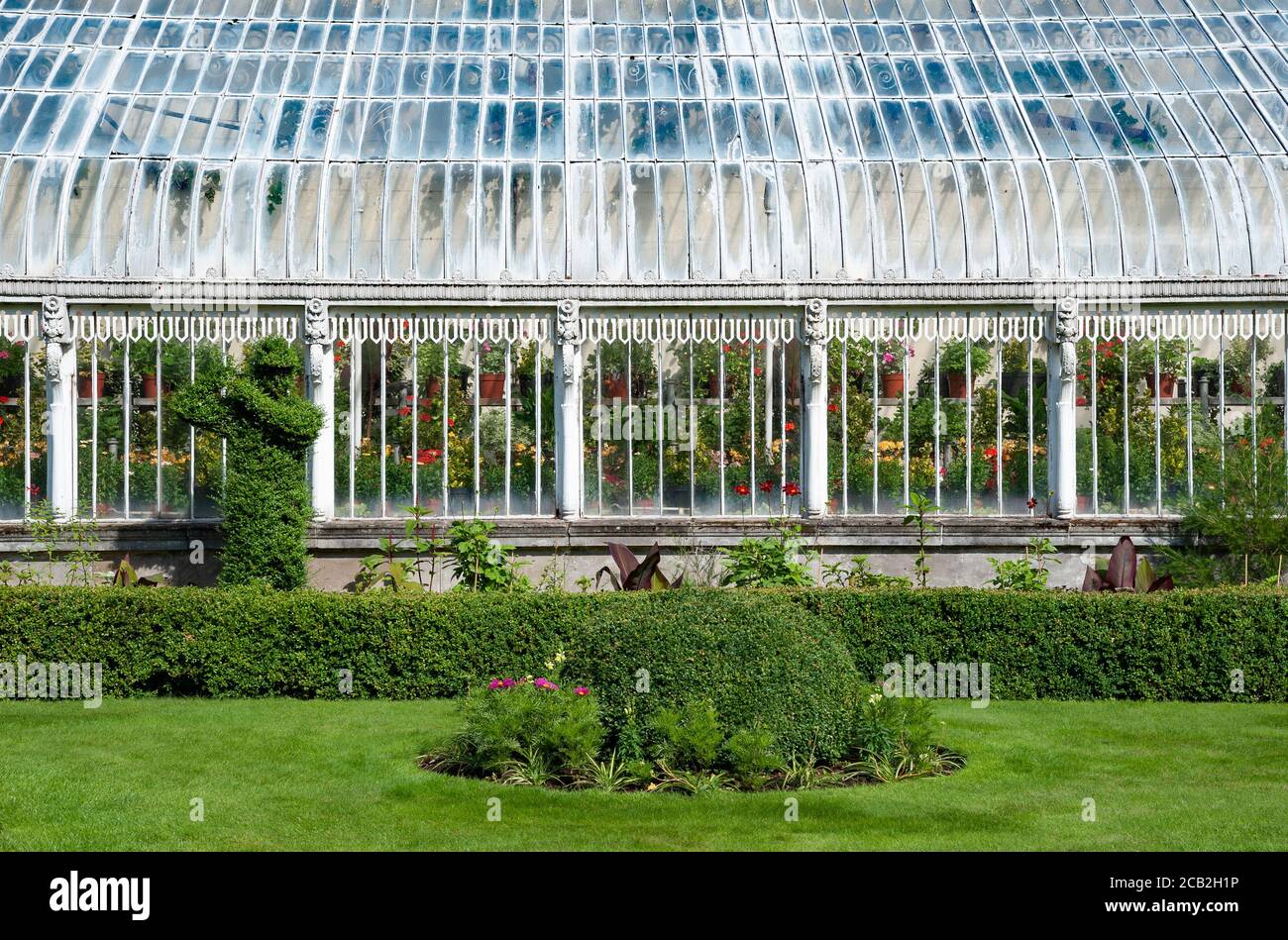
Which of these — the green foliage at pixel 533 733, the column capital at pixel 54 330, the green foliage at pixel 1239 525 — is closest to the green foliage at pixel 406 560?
the column capital at pixel 54 330

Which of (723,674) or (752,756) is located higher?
(723,674)

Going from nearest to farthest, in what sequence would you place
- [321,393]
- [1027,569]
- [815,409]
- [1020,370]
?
[1027,569] < [321,393] < [815,409] < [1020,370]

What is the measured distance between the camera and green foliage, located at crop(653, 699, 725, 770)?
438 inches

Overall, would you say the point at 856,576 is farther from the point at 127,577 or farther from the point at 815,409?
the point at 127,577

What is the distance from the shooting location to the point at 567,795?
1104 cm

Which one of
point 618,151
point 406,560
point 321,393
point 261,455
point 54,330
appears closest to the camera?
point 261,455

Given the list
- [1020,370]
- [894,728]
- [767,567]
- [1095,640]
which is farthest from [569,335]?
[894,728]

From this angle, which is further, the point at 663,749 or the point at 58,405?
the point at 58,405

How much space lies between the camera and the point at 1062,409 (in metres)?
19.4

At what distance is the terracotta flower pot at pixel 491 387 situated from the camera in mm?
19562

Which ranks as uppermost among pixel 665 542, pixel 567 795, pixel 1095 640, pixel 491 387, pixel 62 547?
pixel 491 387

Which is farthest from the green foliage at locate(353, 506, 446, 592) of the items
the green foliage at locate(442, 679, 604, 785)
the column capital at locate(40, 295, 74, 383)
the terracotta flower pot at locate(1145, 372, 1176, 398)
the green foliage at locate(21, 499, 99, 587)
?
the terracotta flower pot at locate(1145, 372, 1176, 398)

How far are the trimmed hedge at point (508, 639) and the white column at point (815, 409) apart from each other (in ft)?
13.2

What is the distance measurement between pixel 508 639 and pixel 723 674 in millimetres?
4337
